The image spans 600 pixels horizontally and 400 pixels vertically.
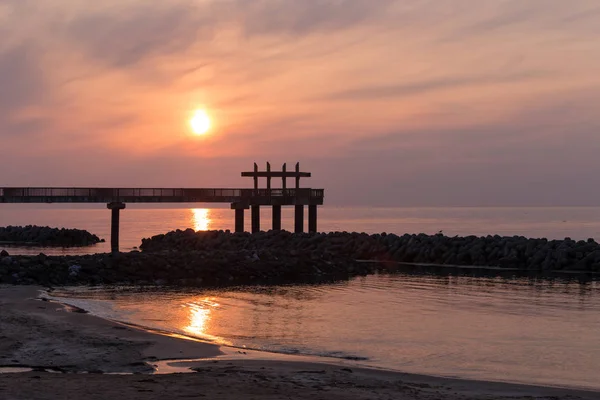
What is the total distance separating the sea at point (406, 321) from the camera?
47.4 ft

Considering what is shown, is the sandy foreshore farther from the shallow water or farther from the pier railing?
the pier railing

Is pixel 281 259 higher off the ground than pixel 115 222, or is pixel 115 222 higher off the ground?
pixel 115 222

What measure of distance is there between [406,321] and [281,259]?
15.9m

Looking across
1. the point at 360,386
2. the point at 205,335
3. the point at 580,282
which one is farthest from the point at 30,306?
the point at 580,282

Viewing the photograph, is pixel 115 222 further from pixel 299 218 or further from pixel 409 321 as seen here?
pixel 409 321

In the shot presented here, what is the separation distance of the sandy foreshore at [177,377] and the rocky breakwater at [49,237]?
49837 mm

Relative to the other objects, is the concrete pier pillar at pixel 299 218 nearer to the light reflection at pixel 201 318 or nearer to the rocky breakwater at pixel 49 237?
the rocky breakwater at pixel 49 237

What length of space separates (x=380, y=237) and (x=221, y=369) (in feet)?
114

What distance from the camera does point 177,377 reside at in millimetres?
11422

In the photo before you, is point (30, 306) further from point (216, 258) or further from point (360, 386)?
point (216, 258)

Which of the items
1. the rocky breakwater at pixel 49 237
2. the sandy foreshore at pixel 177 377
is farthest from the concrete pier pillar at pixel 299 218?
the sandy foreshore at pixel 177 377

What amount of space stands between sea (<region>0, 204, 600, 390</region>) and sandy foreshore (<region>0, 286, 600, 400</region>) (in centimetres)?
117

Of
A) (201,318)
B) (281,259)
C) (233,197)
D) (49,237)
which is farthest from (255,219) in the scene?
(201,318)

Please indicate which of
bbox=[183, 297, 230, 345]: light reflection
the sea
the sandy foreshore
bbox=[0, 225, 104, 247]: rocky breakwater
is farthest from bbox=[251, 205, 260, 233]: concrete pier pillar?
the sandy foreshore
